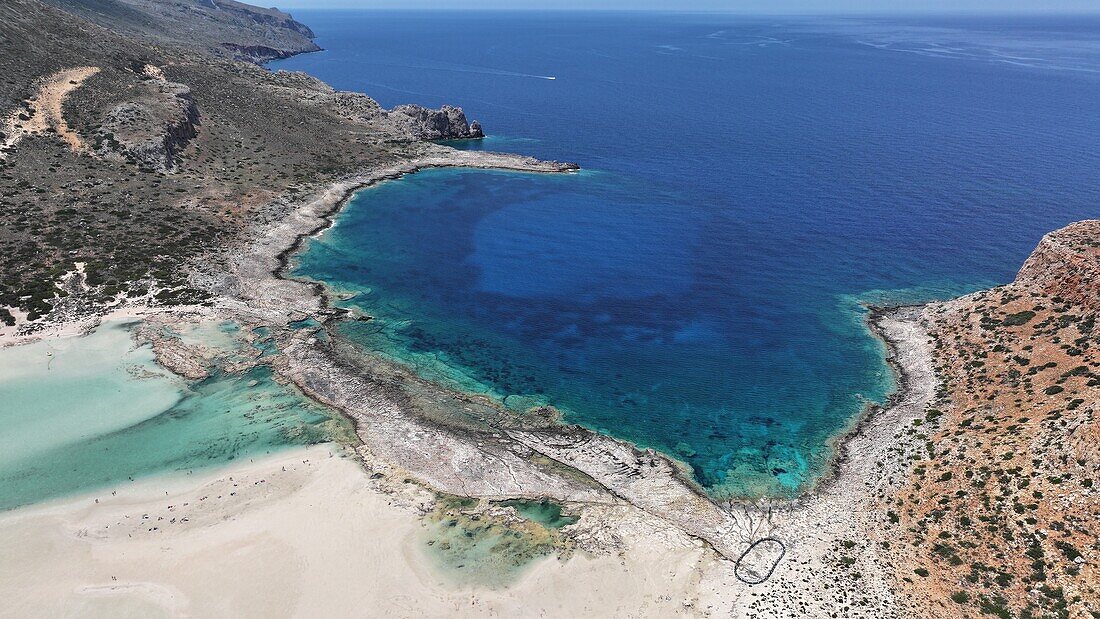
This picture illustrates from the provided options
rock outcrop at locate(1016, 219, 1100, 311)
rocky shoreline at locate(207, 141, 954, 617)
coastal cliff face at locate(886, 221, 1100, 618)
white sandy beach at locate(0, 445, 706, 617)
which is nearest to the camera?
coastal cliff face at locate(886, 221, 1100, 618)

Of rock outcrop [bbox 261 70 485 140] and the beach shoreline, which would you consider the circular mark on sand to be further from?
rock outcrop [bbox 261 70 485 140]

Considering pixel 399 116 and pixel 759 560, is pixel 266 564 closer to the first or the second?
pixel 759 560

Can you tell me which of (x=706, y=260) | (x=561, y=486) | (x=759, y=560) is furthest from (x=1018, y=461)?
(x=706, y=260)

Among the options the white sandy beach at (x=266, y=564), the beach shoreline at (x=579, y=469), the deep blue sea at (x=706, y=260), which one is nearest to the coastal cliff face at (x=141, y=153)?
the beach shoreline at (x=579, y=469)

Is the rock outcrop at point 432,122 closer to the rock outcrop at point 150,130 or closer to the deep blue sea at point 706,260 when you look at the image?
the deep blue sea at point 706,260

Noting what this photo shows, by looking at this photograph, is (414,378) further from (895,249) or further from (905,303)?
(895,249)

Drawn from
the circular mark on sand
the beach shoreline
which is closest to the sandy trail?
the beach shoreline
